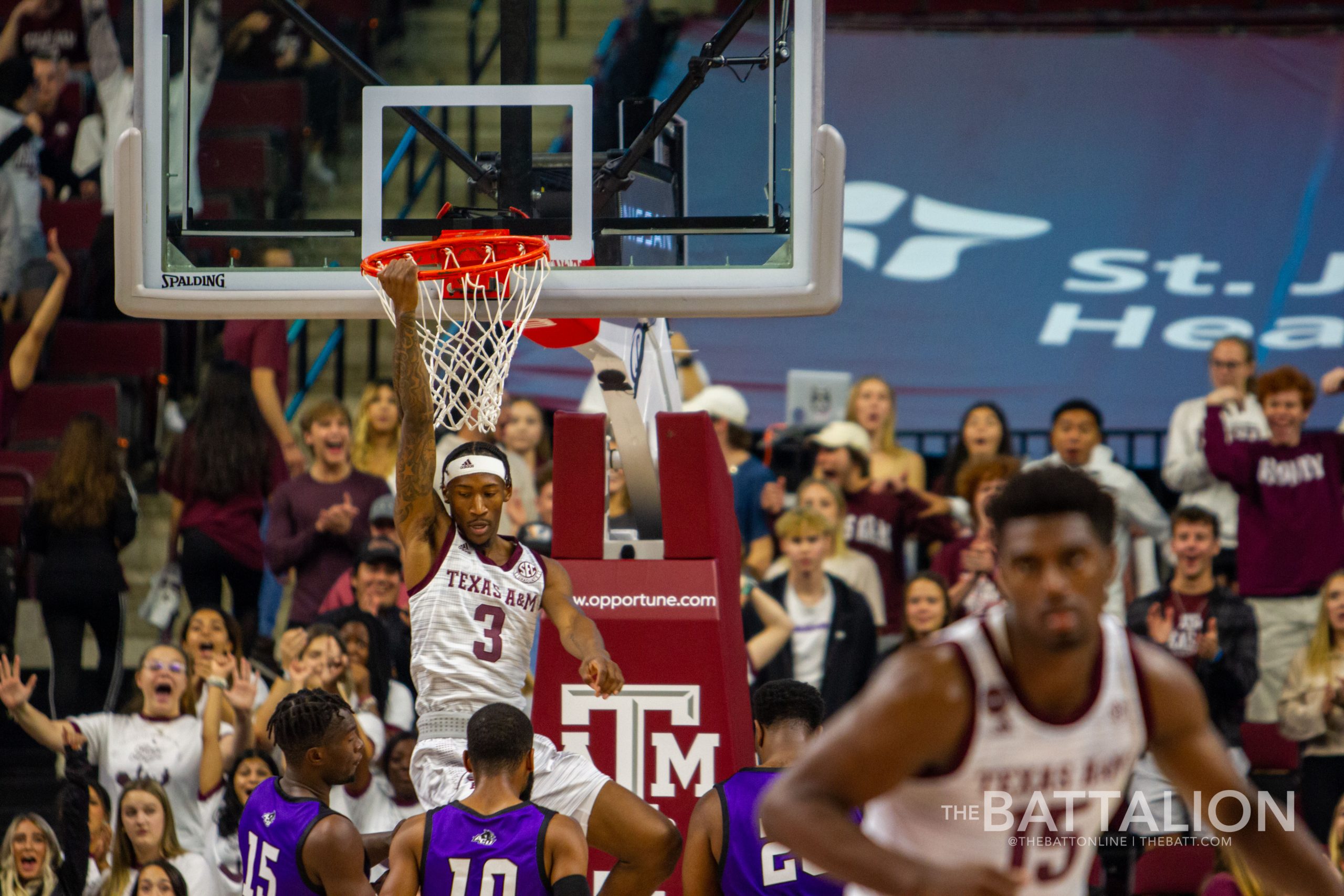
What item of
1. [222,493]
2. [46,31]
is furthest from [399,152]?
[46,31]

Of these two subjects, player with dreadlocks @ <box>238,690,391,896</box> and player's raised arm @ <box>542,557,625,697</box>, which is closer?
player with dreadlocks @ <box>238,690,391,896</box>

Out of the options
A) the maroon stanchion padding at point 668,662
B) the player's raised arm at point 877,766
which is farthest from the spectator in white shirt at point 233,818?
the player's raised arm at point 877,766

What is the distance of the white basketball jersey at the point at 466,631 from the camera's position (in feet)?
19.8

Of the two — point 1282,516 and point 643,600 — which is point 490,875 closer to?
point 643,600

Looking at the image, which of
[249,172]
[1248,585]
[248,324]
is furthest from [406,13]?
[1248,585]

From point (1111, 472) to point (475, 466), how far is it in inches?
171

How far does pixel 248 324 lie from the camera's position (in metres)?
10.2

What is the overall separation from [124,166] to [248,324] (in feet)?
13.3

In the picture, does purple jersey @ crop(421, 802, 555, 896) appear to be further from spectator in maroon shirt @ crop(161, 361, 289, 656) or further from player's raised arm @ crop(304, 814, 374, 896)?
spectator in maroon shirt @ crop(161, 361, 289, 656)

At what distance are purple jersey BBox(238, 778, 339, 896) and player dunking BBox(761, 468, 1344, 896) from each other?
261 centimetres

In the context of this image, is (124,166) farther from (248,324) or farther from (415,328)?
(248,324)

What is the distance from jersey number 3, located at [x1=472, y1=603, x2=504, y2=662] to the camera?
6059 mm

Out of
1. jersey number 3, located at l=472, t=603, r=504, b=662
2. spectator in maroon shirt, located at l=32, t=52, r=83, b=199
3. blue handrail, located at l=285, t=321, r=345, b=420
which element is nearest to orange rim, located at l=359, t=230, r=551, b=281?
jersey number 3, located at l=472, t=603, r=504, b=662

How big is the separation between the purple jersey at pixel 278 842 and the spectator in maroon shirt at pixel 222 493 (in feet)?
12.4
